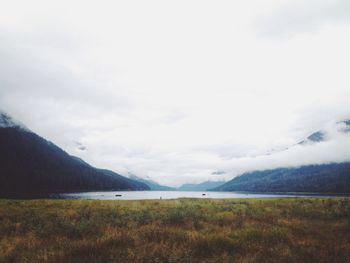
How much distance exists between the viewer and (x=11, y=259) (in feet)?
25.4

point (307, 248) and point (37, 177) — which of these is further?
point (37, 177)

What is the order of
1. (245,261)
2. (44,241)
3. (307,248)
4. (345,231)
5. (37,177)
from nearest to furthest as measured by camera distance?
(245,261)
(307,248)
(44,241)
(345,231)
(37,177)

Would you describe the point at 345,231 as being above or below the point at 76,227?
below

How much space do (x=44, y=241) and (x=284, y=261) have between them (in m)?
8.45

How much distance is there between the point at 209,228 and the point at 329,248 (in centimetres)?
521

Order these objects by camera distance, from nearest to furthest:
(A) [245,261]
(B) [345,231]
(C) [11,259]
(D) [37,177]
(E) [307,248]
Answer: (A) [245,261] < (C) [11,259] < (E) [307,248] < (B) [345,231] < (D) [37,177]

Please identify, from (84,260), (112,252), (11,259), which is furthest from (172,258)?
(11,259)

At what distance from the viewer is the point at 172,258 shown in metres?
7.34

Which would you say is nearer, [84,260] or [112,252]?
[84,260]

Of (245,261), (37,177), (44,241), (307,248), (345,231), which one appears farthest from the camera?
(37,177)

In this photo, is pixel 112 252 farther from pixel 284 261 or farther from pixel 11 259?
pixel 284 261

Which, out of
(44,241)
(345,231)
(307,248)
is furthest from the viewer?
(345,231)

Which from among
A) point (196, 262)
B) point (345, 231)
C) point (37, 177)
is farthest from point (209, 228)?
point (37, 177)

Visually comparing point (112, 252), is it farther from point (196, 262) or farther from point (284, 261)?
point (284, 261)
